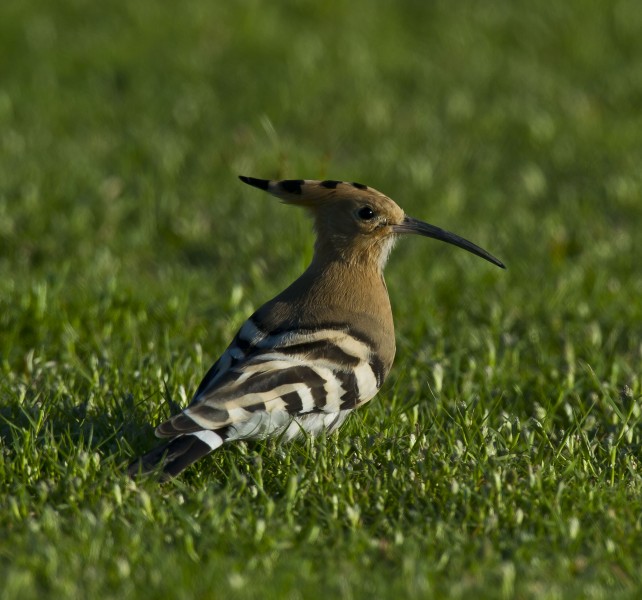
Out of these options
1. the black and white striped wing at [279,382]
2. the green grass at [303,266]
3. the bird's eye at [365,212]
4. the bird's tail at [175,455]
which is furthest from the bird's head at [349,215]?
the bird's tail at [175,455]

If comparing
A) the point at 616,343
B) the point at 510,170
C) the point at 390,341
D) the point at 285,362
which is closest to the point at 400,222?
the point at 390,341

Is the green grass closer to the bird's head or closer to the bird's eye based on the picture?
the bird's head

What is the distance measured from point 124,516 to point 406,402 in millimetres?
1665

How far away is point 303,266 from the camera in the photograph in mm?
5887

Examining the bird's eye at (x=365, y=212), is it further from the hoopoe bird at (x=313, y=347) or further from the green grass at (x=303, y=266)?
the green grass at (x=303, y=266)

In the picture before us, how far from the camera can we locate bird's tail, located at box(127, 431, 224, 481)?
139 inches

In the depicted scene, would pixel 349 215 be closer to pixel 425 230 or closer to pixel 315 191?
pixel 315 191

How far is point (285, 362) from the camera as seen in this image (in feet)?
12.7

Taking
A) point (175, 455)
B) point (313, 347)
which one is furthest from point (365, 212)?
point (175, 455)

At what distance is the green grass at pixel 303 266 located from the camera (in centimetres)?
326

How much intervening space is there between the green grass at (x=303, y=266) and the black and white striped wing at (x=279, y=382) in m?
0.14

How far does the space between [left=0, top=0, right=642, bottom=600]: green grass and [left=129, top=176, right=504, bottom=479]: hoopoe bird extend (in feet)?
0.42

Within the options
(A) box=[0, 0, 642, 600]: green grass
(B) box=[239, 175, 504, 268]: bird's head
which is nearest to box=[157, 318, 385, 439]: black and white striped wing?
(A) box=[0, 0, 642, 600]: green grass

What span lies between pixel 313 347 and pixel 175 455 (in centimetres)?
69
